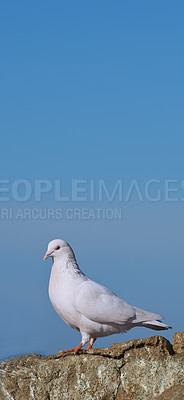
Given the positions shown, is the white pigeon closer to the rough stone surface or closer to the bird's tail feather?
the bird's tail feather

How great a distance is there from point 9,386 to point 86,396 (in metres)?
1.25

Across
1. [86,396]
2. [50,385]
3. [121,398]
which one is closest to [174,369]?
[121,398]

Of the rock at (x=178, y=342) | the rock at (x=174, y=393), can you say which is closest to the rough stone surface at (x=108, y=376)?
the rock at (x=174, y=393)

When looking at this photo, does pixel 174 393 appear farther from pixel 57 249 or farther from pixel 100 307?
pixel 57 249

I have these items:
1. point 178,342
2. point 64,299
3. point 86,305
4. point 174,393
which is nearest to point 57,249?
point 64,299

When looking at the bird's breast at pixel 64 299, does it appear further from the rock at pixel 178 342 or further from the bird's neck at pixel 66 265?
the rock at pixel 178 342

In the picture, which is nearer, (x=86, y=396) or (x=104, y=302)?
(x=86, y=396)

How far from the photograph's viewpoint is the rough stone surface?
8.16 meters

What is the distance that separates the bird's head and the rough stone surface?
1.90m

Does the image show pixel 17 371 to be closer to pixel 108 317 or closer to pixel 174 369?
pixel 108 317

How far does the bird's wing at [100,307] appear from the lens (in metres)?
9.15

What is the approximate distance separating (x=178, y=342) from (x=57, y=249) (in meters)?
2.68

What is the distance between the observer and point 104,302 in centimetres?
931

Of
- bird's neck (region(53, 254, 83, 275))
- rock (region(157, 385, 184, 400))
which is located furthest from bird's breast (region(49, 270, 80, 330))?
rock (region(157, 385, 184, 400))
